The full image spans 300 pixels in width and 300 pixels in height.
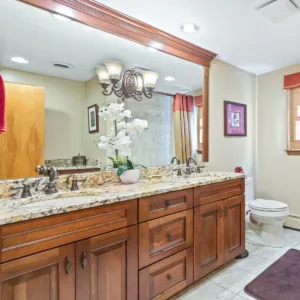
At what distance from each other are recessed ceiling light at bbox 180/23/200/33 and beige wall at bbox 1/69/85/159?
1.02m

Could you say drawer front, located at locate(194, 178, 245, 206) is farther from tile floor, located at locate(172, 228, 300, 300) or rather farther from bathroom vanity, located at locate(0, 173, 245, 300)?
tile floor, located at locate(172, 228, 300, 300)

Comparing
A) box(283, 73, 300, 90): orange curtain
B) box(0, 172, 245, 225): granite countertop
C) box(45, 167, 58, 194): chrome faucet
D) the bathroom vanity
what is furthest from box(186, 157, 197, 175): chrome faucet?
box(283, 73, 300, 90): orange curtain

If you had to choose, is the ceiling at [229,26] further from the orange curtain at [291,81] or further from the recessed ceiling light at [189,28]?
the orange curtain at [291,81]

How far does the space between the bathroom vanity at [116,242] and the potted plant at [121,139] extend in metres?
0.33

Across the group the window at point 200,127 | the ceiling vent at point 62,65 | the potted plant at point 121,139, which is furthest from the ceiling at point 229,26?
the potted plant at point 121,139

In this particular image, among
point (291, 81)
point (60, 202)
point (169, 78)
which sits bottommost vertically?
point (60, 202)

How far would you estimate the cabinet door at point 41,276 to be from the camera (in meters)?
1.05

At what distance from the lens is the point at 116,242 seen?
1396 millimetres

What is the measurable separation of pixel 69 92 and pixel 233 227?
187 cm

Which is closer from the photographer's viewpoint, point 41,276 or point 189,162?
point 41,276

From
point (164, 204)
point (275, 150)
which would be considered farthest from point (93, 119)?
point (275, 150)

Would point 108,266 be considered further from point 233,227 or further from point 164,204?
point 233,227

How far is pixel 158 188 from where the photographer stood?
1.64 m

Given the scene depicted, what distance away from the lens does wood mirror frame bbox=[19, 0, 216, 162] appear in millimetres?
1685
